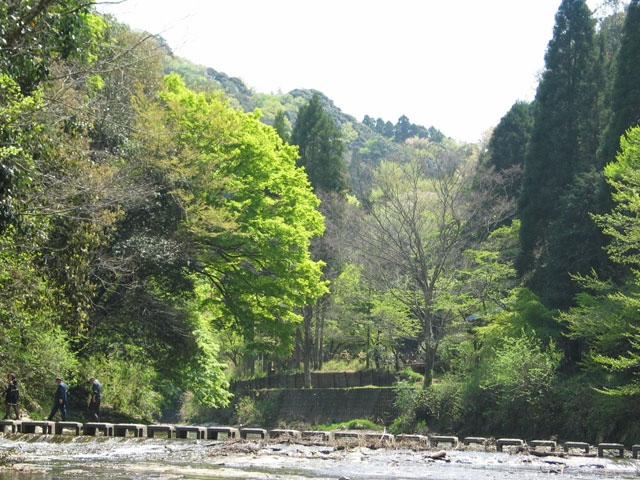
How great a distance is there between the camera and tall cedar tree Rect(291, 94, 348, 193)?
50.0 metres

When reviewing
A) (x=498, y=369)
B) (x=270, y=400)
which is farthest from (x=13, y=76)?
(x=270, y=400)

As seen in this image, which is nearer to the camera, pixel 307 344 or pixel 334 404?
pixel 334 404

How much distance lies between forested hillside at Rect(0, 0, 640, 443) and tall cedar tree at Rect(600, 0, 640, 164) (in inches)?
3.3

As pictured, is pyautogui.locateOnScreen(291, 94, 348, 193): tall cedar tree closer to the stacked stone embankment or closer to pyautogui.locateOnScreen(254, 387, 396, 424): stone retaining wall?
pyautogui.locateOnScreen(254, 387, 396, 424): stone retaining wall

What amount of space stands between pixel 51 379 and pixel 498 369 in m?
14.4

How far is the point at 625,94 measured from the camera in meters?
32.5

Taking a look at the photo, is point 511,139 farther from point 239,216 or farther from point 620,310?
point 620,310

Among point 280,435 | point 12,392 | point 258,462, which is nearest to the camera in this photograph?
point 258,462

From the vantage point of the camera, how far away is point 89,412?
959 inches

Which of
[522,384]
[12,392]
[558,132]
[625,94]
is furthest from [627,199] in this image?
[12,392]

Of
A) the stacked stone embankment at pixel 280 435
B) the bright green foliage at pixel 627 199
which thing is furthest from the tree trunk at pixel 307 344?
the stacked stone embankment at pixel 280 435

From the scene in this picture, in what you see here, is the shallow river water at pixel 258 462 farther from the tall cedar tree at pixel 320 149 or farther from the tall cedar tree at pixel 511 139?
the tall cedar tree at pixel 511 139

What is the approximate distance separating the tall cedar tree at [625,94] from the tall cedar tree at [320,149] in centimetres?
1979

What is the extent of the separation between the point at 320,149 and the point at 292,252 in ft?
71.9
